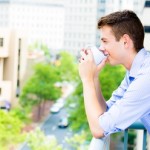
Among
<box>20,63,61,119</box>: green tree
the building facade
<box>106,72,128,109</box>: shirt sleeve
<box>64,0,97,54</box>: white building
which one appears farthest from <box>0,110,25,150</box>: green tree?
<box>64,0,97,54</box>: white building

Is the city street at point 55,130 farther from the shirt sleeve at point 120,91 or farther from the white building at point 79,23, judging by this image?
the shirt sleeve at point 120,91

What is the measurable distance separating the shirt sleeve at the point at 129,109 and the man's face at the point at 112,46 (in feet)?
0.18

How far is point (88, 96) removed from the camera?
583 millimetres

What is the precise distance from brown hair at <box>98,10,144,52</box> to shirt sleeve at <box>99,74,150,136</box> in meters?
0.06

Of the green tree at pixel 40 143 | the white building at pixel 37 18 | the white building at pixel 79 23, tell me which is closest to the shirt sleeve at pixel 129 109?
the green tree at pixel 40 143

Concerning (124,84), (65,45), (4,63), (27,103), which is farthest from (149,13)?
(65,45)

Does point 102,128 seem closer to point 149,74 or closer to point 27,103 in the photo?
point 149,74

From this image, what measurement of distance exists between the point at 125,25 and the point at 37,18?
18638 mm

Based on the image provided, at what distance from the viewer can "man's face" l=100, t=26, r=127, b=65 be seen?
0.60 meters

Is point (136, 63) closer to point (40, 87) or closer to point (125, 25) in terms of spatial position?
point (125, 25)

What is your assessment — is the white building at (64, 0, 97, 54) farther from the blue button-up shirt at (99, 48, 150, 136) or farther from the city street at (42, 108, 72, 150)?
the blue button-up shirt at (99, 48, 150, 136)

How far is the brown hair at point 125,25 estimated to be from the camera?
1.92ft

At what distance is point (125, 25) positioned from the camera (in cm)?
58

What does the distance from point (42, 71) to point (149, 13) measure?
6.44m
